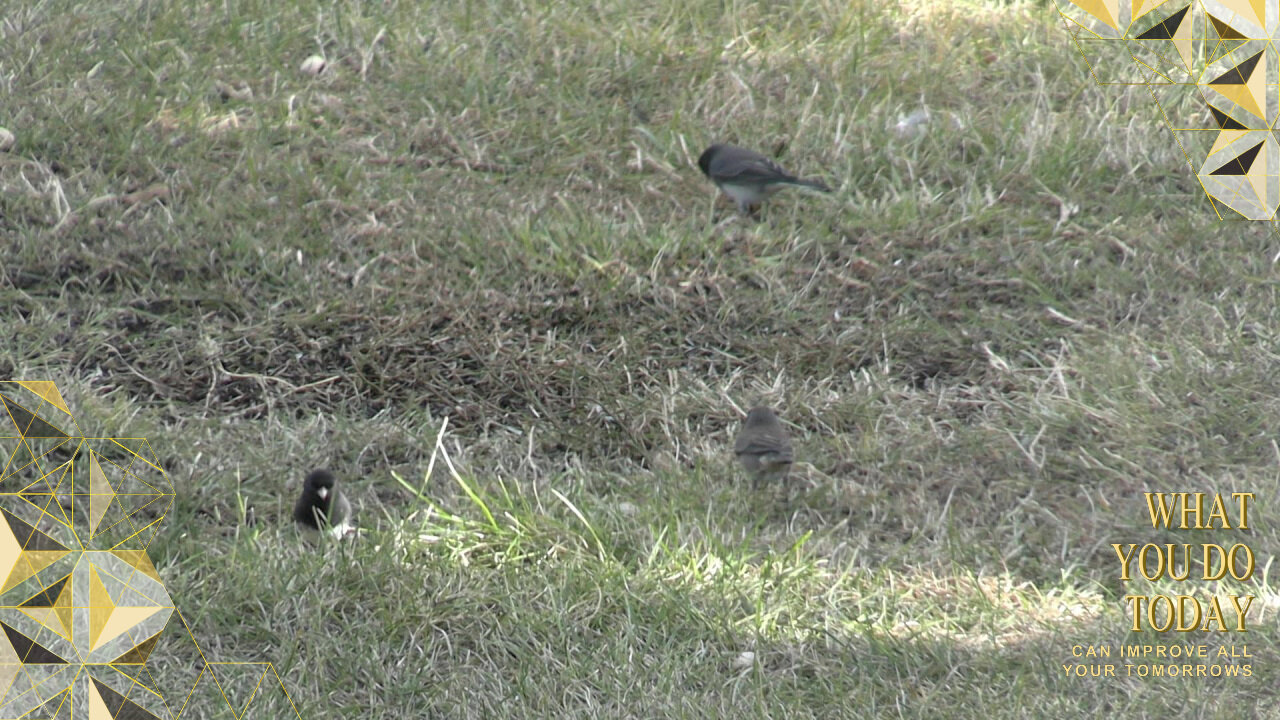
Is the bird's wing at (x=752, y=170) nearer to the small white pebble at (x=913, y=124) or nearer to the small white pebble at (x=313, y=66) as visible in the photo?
the small white pebble at (x=913, y=124)

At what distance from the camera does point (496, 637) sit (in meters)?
2.94

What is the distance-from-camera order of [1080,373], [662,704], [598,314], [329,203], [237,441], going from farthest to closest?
1. [329,203]
2. [598,314]
3. [1080,373]
4. [237,441]
5. [662,704]

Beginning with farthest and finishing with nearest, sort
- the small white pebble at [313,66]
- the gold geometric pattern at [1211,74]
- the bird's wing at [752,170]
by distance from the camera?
the small white pebble at [313,66] → the gold geometric pattern at [1211,74] → the bird's wing at [752,170]

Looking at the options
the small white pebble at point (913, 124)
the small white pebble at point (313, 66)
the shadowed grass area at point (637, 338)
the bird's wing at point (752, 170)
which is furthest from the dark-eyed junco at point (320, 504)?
the small white pebble at point (913, 124)

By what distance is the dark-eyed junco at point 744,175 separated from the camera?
4.52 m

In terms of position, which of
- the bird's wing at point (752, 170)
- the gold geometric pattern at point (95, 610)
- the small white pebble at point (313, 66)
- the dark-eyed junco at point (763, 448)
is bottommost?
the gold geometric pattern at point (95, 610)

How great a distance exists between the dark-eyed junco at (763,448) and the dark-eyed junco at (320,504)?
1.07 meters

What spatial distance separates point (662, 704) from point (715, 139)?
2.74 metres

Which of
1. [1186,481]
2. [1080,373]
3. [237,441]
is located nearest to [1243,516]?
[1186,481]

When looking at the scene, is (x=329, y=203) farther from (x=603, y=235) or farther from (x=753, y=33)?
(x=753, y=33)

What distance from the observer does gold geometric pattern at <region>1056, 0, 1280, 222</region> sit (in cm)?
469

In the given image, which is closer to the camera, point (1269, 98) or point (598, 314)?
point (598, 314)

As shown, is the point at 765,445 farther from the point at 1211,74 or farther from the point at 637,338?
the point at 1211,74

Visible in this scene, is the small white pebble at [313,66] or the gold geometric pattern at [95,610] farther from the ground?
the small white pebble at [313,66]
